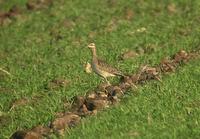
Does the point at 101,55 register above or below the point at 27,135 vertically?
above

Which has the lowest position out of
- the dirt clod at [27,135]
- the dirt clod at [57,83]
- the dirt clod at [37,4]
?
the dirt clod at [27,135]

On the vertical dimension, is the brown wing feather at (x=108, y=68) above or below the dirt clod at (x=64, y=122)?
above

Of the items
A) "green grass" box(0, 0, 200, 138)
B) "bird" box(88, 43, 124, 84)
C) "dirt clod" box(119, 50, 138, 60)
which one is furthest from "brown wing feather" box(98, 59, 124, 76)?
"dirt clod" box(119, 50, 138, 60)

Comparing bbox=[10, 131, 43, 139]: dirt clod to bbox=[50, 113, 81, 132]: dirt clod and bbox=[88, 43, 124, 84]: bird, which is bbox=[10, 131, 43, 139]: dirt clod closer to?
bbox=[50, 113, 81, 132]: dirt clod

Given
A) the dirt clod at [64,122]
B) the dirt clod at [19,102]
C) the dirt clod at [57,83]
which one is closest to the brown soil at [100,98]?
the dirt clod at [64,122]

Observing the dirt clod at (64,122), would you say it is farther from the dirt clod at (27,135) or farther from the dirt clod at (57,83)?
the dirt clod at (57,83)

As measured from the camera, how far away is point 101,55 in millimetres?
15438

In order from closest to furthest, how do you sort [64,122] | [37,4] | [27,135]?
[27,135], [64,122], [37,4]

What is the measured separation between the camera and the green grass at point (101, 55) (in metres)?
10.7

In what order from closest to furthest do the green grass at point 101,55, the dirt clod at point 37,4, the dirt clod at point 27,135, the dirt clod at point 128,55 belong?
the green grass at point 101,55 → the dirt clod at point 27,135 → the dirt clod at point 128,55 → the dirt clod at point 37,4

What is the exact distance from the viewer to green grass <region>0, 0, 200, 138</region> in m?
10.7

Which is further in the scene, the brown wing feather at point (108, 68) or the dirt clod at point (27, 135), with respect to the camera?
the brown wing feather at point (108, 68)

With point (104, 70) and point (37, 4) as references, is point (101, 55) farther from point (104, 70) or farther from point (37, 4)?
point (37, 4)

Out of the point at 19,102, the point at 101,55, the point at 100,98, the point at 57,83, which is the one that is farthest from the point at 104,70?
the point at 101,55
